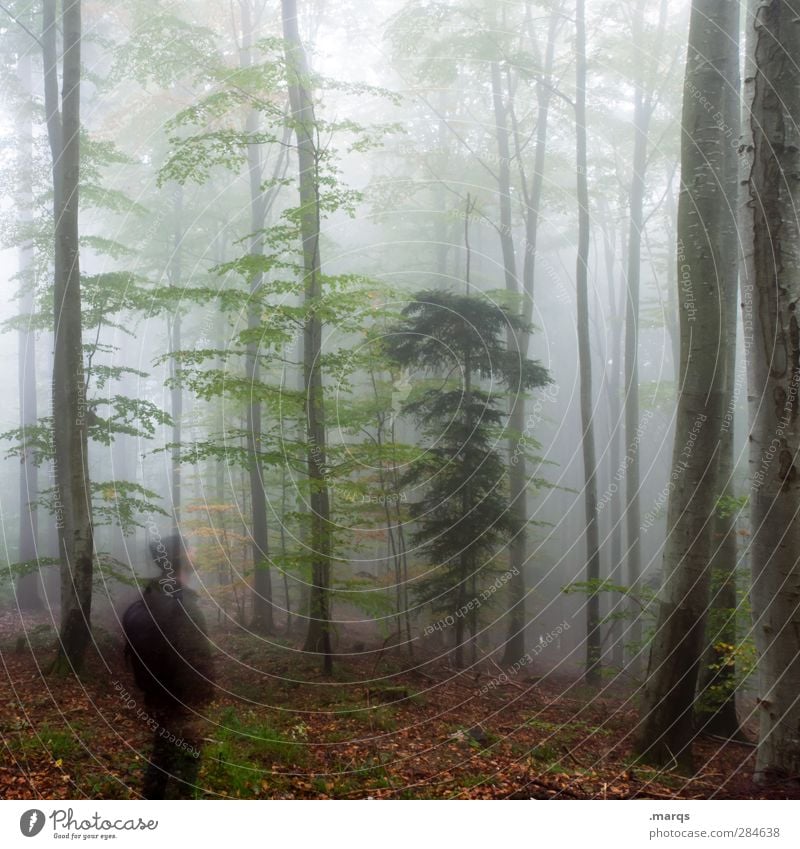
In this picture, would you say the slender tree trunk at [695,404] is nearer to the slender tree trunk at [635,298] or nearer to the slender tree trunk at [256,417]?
the slender tree trunk at [256,417]

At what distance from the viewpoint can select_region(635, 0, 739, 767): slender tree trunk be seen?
5.22 meters

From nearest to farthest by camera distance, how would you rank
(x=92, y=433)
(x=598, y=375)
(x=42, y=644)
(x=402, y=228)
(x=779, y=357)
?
(x=779, y=357)
(x=42, y=644)
(x=92, y=433)
(x=402, y=228)
(x=598, y=375)

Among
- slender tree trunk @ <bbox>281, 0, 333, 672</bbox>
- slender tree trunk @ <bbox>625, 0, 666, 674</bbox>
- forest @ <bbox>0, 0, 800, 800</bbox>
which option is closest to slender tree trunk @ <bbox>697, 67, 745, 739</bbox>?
forest @ <bbox>0, 0, 800, 800</bbox>

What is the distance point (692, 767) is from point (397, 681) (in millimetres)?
3096

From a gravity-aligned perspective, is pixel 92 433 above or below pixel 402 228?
below

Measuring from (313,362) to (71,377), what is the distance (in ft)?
8.79

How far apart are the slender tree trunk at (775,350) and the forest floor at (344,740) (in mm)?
1238

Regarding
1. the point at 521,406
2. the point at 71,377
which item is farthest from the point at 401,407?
Result: the point at 71,377

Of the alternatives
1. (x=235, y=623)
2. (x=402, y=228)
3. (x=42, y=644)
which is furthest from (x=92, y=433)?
(x=402, y=228)

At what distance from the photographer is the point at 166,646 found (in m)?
4.33

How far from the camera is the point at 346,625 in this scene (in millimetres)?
8516

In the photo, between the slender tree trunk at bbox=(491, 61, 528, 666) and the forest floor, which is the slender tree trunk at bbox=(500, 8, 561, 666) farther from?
the forest floor

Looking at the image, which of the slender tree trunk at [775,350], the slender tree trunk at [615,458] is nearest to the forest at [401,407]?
the slender tree trunk at [775,350]

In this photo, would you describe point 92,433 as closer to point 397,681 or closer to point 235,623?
point 235,623
